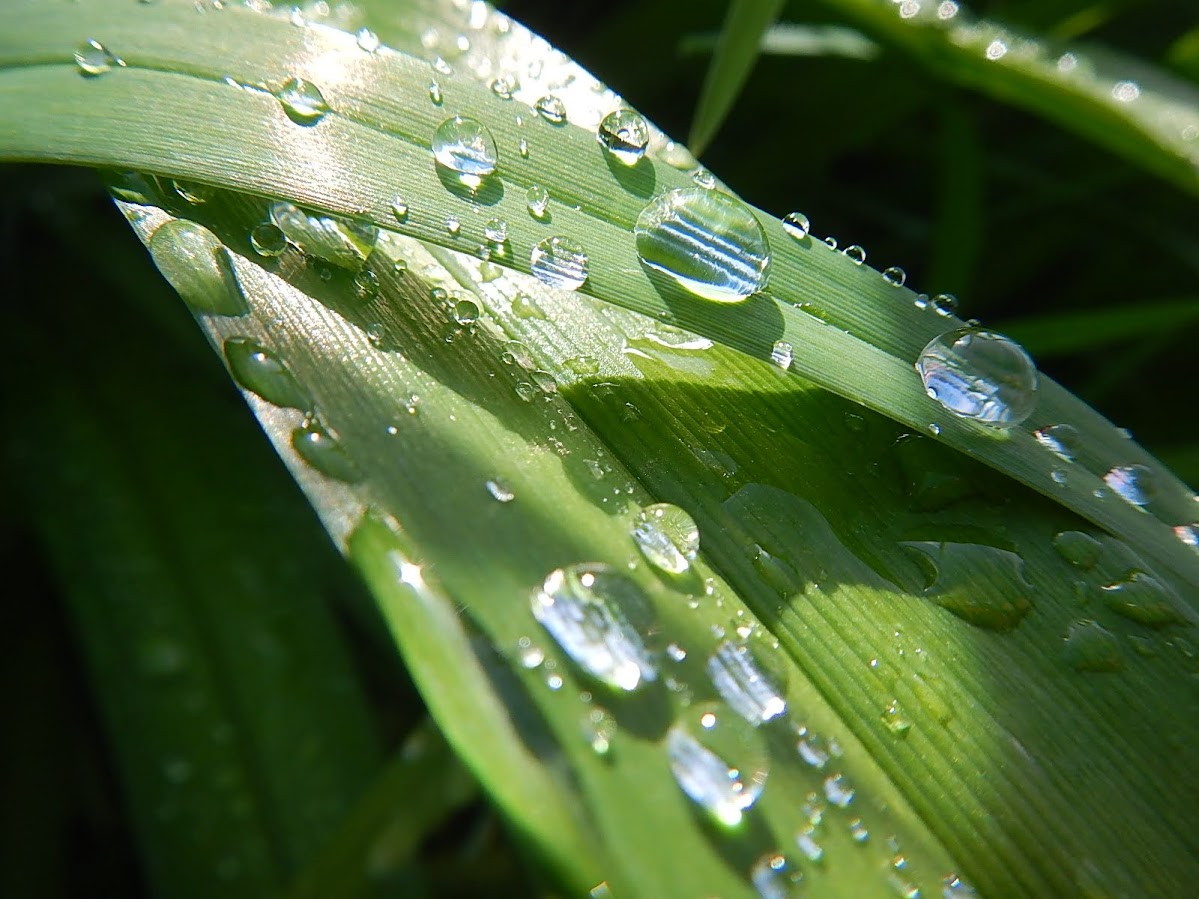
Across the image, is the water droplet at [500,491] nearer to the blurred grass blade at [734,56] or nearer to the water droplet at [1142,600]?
the water droplet at [1142,600]

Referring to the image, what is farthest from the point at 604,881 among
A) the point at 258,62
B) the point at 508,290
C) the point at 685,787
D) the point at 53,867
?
the point at 53,867

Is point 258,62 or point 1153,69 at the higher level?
point 1153,69

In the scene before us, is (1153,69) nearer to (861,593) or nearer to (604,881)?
(861,593)

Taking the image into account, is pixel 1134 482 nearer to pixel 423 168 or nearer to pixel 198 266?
pixel 423 168

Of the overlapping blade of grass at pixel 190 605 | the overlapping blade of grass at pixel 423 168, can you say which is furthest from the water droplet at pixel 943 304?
the overlapping blade of grass at pixel 190 605

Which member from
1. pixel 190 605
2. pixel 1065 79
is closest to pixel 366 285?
pixel 190 605
